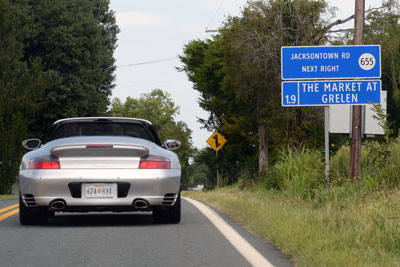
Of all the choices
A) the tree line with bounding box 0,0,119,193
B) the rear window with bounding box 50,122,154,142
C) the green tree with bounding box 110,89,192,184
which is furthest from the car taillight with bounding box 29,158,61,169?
the green tree with bounding box 110,89,192,184

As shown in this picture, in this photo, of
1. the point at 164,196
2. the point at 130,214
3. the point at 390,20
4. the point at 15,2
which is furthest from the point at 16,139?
the point at 164,196

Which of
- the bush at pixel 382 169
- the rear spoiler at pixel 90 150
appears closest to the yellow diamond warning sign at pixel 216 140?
the bush at pixel 382 169

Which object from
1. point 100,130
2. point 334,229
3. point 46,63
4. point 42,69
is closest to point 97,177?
point 100,130

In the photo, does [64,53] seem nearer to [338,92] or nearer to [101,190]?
[338,92]

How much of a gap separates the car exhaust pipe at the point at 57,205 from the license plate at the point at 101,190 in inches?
13.7

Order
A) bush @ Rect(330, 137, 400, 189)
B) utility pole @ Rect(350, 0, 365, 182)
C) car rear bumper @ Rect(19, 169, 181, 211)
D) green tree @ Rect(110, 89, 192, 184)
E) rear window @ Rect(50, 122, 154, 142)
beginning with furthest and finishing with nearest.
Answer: green tree @ Rect(110, 89, 192, 184), utility pole @ Rect(350, 0, 365, 182), bush @ Rect(330, 137, 400, 189), rear window @ Rect(50, 122, 154, 142), car rear bumper @ Rect(19, 169, 181, 211)

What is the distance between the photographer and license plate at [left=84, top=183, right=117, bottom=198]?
940cm

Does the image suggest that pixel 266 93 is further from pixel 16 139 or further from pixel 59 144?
pixel 59 144

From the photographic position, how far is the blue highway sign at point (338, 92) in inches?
562

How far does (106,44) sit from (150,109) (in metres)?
45.1

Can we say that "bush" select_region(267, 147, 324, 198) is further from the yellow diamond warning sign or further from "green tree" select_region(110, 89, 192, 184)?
"green tree" select_region(110, 89, 192, 184)

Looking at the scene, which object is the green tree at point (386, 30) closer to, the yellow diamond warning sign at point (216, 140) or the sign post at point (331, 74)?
the sign post at point (331, 74)

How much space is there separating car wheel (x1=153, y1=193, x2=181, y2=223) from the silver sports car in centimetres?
21

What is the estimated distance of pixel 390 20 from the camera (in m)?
25.8
